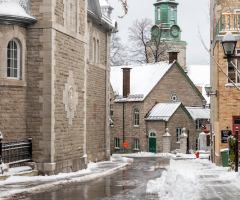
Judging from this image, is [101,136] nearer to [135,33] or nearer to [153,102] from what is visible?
[153,102]

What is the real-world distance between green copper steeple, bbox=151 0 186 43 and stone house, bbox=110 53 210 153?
32842 mm

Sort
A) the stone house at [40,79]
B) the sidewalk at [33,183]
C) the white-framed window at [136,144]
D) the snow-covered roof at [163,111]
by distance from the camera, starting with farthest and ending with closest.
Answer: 1. the white-framed window at [136,144]
2. the snow-covered roof at [163,111]
3. the stone house at [40,79]
4. the sidewalk at [33,183]

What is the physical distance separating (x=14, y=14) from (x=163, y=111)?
2968 cm

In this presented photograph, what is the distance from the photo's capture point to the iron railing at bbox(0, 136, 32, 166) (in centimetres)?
1656

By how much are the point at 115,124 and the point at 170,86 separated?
6.52 metres

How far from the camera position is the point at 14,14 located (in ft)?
57.1

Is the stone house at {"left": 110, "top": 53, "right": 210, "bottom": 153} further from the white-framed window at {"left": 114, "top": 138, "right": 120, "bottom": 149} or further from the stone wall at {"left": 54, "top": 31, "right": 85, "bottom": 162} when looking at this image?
the stone wall at {"left": 54, "top": 31, "right": 85, "bottom": 162}

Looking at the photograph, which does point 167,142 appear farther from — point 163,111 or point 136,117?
point 136,117

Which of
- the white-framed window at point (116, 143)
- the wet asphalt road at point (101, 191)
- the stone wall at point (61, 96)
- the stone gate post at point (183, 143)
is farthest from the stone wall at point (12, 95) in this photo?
the white-framed window at point (116, 143)

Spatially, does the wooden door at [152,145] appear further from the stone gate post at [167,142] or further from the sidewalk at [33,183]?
the sidewalk at [33,183]

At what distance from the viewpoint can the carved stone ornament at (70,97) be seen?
19.3m

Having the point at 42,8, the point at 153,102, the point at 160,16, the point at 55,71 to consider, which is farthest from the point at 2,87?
the point at 160,16

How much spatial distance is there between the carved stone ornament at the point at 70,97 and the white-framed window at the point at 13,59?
6.94 ft

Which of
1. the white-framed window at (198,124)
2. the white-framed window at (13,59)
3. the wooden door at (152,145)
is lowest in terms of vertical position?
the wooden door at (152,145)
